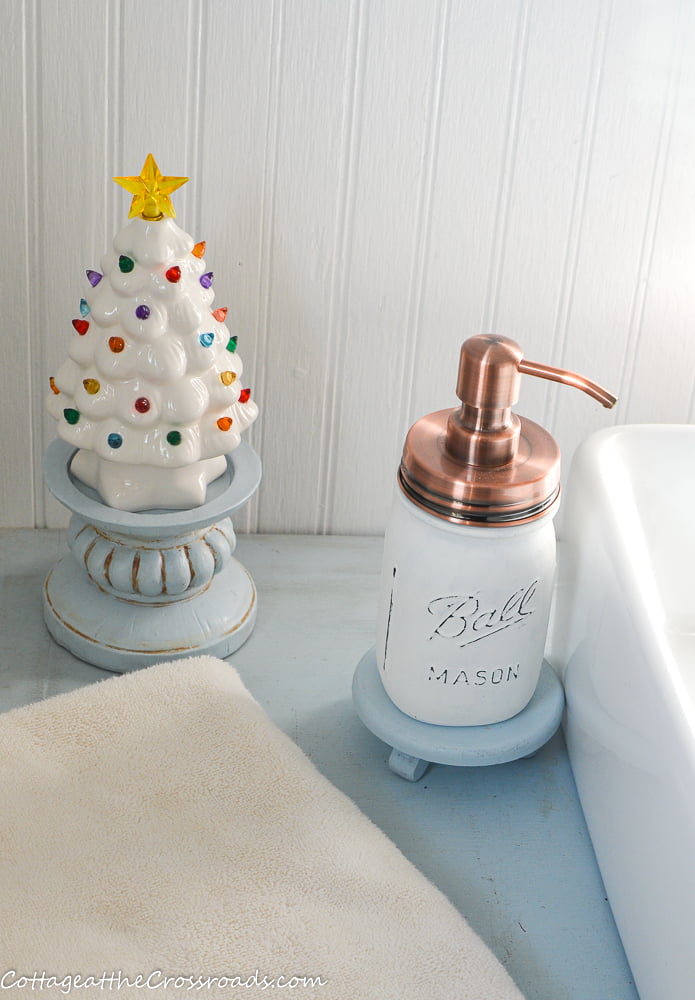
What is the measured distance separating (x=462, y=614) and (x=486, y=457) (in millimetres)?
101

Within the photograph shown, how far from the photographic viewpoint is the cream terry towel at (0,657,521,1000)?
559 mm

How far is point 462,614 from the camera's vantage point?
0.68 metres

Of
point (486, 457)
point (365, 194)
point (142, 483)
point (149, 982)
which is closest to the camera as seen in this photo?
point (149, 982)

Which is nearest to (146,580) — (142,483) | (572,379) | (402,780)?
(142,483)

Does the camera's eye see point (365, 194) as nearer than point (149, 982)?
No

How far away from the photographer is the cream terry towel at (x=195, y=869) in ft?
1.83

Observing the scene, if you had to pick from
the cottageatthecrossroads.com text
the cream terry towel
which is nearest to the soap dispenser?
the cream terry towel

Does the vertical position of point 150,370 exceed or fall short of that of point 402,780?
it exceeds it

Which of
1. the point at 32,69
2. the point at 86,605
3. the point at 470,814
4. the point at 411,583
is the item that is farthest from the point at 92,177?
the point at 470,814

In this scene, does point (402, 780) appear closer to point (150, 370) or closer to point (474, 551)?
point (474, 551)

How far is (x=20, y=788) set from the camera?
67 cm

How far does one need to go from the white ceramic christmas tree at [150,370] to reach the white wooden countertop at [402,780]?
15cm

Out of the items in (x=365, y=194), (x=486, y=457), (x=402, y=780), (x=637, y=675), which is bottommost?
(x=402, y=780)

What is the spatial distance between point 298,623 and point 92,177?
411 mm
